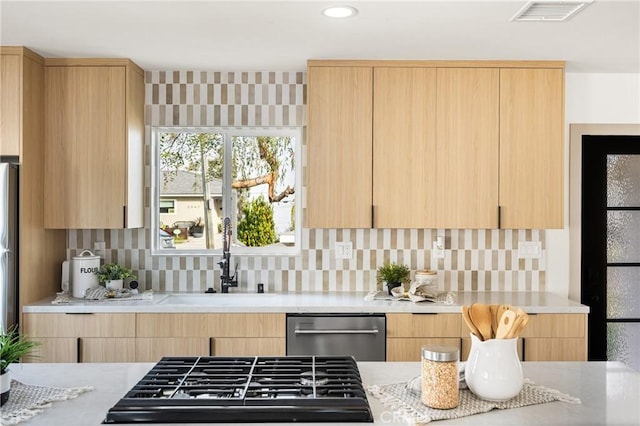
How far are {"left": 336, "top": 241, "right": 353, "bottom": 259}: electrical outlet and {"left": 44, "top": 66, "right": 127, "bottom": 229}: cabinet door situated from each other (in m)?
1.42

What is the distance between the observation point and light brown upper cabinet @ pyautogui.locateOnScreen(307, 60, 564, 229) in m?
3.62

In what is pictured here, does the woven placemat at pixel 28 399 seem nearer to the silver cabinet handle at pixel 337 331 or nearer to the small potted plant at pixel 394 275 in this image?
the silver cabinet handle at pixel 337 331

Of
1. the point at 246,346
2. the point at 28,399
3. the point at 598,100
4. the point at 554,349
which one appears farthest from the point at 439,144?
the point at 28,399

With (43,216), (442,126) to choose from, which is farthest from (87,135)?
(442,126)

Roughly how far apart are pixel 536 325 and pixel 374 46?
187 cm

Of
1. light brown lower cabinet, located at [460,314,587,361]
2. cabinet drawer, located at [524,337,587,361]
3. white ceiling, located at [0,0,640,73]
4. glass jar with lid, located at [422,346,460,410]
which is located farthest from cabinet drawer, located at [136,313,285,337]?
glass jar with lid, located at [422,346,460,410]

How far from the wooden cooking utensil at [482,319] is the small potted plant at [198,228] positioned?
8.89ft

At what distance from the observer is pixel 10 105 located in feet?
10.8

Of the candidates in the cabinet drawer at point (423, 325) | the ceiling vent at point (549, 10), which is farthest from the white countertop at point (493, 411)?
the ceiling vent at point (549, 10)

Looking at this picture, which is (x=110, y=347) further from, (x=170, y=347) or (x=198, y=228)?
(x=198, y=228)

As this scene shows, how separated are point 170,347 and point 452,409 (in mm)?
2171

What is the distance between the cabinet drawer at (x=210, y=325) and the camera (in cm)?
334

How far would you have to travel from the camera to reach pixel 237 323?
3.35 m

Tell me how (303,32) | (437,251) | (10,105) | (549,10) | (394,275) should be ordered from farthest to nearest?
(437,251)
(394,275)
(10,105)
(303,32)
(549,10)
